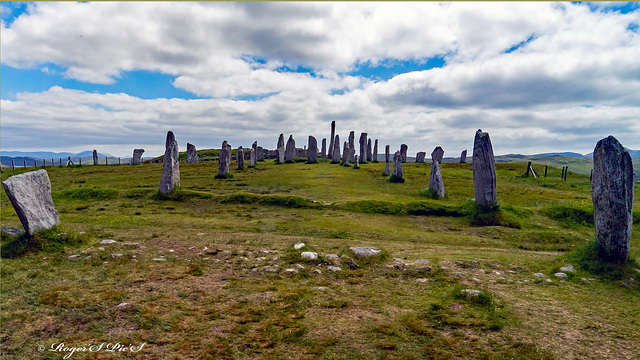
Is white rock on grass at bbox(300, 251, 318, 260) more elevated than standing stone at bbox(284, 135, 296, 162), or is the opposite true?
standing stone at bbox(284, 135, 296, 162)

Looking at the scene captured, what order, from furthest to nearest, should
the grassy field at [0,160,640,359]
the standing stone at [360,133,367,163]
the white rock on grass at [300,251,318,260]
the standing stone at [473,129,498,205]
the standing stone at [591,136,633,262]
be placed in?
1. the standing stone at [360,133,367,163]
2. the standing stone at [473,129,498,205]
3. the white rock on grass at [300,251,318,260]
4. the standing stone at [591,136,633,262]
5. the grassy field at [0,160,640,359]

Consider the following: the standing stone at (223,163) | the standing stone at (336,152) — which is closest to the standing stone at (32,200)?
the standing stone at (223,163)

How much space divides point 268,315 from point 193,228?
28.8ft

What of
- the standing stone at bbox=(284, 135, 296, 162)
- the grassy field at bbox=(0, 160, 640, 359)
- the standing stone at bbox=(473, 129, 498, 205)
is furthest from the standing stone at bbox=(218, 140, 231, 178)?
the standing stone at bbox=(473, 129, 498, 205)

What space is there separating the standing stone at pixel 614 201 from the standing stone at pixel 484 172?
7.78m

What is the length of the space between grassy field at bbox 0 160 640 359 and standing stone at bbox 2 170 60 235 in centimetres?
48

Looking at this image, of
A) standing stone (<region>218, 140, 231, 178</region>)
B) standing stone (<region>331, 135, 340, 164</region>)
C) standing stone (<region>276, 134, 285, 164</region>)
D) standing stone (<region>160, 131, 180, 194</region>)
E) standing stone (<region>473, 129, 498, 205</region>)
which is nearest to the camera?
standing stone (<region>473, 129, 498, 205</region>)

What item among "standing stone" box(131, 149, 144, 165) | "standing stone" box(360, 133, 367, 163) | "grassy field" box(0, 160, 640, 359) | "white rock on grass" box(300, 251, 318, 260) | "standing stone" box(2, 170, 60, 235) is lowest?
"grassy field" box(0, 160, 640, 359)

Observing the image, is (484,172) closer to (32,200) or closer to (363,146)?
(32,200)

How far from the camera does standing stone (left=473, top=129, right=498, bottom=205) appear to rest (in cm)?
1700

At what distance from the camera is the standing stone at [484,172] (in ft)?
55.8

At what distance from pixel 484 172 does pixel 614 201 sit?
27.2 ft

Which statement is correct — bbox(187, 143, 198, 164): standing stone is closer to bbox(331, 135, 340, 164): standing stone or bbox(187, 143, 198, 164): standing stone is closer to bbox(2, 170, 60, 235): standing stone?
bbox(331, 135, 340, 164): standing stone

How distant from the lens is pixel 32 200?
→ 9938mm
